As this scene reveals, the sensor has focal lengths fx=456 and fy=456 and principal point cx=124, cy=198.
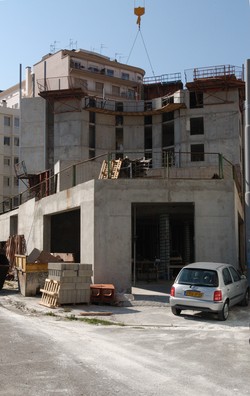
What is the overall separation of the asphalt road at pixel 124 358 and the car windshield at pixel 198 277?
0.99 meters

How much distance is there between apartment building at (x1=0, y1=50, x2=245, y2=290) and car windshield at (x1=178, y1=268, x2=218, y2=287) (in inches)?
153

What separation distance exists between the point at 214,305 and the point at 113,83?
5717 cm

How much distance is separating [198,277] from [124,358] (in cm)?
493

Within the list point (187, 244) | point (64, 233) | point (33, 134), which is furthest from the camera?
point (33, 134)

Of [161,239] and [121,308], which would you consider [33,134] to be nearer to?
[161,239]

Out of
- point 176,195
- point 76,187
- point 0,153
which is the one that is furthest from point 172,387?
point 0,153

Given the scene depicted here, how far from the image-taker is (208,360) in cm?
774

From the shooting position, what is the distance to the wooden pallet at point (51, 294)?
14086 mm

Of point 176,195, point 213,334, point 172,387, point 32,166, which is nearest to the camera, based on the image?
point 172,387

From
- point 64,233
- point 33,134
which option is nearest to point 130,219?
point 64,233

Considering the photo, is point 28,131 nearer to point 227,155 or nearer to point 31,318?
point 227,155

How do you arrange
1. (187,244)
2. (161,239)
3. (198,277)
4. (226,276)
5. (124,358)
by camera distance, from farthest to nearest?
(187,244)
(161,239)
(226,276)
(198,277)
(124,358)

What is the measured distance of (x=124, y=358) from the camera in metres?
7.76

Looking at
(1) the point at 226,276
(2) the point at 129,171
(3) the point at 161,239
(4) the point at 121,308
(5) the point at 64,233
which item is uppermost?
(2) the point at 129,171
